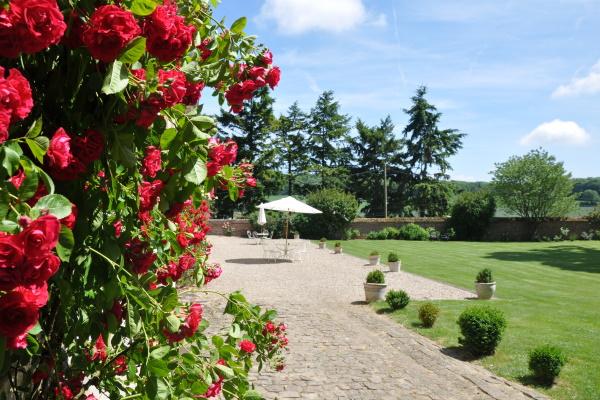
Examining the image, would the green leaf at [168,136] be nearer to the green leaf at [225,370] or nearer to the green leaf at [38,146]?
the green leaf at [38,146]

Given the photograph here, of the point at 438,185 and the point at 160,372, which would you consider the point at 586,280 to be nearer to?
the point at 160,372

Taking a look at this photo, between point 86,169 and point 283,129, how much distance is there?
4874 centimetres

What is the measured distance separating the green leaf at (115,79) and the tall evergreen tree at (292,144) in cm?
4583

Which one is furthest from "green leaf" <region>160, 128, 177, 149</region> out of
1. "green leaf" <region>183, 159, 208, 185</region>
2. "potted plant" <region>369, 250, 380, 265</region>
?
"potted plant" <region>369, 250, 380, 265</region>

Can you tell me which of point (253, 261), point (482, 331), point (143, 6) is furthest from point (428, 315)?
point (253, 261)

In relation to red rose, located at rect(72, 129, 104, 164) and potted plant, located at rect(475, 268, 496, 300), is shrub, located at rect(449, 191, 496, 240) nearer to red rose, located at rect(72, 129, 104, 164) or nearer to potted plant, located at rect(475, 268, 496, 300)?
potted plant, located at rect(475, 268, 496, 300)

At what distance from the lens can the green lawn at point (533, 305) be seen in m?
7.11

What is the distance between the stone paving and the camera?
239 inches

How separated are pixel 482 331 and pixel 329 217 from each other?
83.7ft

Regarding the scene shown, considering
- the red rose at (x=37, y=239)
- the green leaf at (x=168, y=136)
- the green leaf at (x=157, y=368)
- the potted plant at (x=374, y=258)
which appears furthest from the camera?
the potted plant at (x=374, y=258)

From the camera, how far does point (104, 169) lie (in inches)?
61.9

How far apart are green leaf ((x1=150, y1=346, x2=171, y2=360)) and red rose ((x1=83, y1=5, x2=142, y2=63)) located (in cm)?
101

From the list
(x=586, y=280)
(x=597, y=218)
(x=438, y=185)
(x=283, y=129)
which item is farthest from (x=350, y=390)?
(x=438, y=185)

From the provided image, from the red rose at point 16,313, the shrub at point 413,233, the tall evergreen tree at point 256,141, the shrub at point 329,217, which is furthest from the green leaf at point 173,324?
the tall evergreen tree at point 256,141
